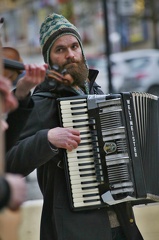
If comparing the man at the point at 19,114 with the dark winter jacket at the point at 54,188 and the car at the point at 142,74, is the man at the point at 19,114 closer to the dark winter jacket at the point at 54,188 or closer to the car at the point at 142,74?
the dark winter jacket at the point at 54,188

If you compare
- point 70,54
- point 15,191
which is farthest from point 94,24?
point 15,191

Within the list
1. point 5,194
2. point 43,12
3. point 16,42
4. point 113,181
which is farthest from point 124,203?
point 16,42

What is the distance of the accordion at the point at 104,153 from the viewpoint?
3830mm

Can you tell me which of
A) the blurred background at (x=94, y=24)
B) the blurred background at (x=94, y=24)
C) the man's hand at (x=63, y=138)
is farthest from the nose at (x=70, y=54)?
the blurred background at (x=94, y=24)

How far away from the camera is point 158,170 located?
4.16m

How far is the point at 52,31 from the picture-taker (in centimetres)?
405

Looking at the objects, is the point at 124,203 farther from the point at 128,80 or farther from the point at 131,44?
the point at 131,44

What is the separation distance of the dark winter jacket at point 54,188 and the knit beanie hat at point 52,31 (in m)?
0.26

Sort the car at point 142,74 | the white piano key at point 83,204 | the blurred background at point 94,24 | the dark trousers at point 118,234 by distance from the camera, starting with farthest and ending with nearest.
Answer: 1. the blurred background at point 94,24
2. the car at point 142,74
3. the dark trousers at point 118,234
4. the white piano key at point 83,204

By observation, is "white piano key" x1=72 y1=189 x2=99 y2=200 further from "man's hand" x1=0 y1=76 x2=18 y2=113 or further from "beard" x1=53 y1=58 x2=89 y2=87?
"man's hand" x1=0 y1=76 x2=18 y2=113

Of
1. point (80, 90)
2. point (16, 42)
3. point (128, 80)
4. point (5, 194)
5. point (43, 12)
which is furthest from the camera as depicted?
point (16, 42)

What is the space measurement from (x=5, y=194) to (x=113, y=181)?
1602 mm

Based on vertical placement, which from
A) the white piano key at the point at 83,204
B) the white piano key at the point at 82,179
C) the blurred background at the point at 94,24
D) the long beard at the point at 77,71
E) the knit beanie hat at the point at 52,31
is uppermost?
the blurred background at the point at 94,24

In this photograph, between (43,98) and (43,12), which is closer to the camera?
(43,98)
